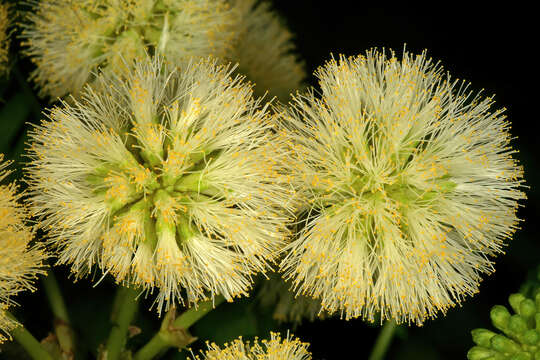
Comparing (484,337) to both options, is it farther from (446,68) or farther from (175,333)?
(446,68)

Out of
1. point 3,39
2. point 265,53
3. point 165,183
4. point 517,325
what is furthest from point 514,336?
point 3,39

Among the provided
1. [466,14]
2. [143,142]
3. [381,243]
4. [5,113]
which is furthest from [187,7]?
[466,14]

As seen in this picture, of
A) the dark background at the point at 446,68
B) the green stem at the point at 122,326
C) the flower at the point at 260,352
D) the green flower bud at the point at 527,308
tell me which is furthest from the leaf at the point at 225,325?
the green flower bud at the point at 527,308

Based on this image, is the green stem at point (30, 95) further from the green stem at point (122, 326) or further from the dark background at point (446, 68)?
the green stem at point (122, 326)

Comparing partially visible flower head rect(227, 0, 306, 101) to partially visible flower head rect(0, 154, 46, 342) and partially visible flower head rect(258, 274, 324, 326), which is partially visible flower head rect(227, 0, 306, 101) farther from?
partially visible flower head rect(0, 154, 46, 342)

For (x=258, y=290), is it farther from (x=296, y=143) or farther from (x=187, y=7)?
(x=187, y=7)
